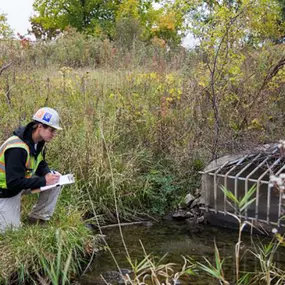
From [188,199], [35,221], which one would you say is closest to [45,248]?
[35,221]

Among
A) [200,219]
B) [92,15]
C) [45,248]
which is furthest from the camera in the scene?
[92,15]

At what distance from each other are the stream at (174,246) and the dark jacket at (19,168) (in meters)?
1.01

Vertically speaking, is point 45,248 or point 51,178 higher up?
point 51,178

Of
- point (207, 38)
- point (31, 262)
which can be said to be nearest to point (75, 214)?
point (31, 262)

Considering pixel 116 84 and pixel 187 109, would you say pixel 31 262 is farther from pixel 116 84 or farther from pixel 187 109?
pixel 116 84

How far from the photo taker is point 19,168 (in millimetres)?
4480

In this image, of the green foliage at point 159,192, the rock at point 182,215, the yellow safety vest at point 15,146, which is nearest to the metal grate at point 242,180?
the rock at point 182,215

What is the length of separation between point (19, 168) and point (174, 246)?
201 cm

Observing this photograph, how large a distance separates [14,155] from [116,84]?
13.6 feet

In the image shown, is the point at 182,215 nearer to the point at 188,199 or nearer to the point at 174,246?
the point at 188,199

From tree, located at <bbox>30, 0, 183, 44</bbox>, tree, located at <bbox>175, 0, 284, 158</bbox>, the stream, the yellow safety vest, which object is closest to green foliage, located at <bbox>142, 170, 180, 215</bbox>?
the stream

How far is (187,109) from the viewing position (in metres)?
7.45

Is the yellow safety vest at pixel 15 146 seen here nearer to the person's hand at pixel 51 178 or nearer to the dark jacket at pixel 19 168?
the dark jacket at pixel 19 168

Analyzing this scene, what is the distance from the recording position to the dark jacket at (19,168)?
4.45 m
